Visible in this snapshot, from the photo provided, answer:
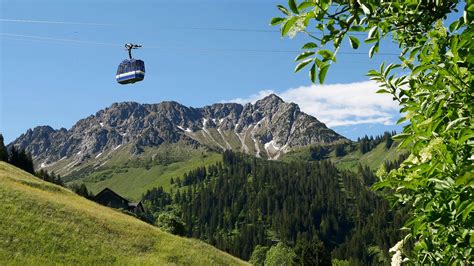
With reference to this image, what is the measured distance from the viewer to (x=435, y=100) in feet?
12.4

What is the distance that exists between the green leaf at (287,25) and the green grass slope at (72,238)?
32.8 metres

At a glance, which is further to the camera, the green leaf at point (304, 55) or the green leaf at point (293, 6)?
the green leaf at point (304, 55)

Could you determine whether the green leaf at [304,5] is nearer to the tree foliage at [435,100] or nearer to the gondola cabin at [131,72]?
the tree foliage at [435,100]

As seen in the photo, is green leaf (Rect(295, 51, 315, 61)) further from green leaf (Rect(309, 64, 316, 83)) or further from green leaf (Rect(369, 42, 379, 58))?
green leaf (Rect(369, 42, 379, 58))

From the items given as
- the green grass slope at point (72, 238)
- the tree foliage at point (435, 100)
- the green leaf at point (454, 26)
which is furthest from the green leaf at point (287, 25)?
the green grass slope at point (72, 238)

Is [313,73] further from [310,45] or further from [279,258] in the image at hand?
[279,258]

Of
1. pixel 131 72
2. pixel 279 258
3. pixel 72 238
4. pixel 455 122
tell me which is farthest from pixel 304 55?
pixel 279 258

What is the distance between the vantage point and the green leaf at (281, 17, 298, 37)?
11.8 feet

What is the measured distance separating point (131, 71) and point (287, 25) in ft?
142

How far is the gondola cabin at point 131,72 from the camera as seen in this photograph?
4509 centimetres

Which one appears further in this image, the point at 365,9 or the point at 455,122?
the point at 365,9

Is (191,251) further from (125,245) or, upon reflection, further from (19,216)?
(19,216)

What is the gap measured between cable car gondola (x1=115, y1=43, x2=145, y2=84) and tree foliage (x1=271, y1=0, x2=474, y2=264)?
138ft

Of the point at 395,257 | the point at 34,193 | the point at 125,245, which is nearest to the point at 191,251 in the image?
the point at 125,245
